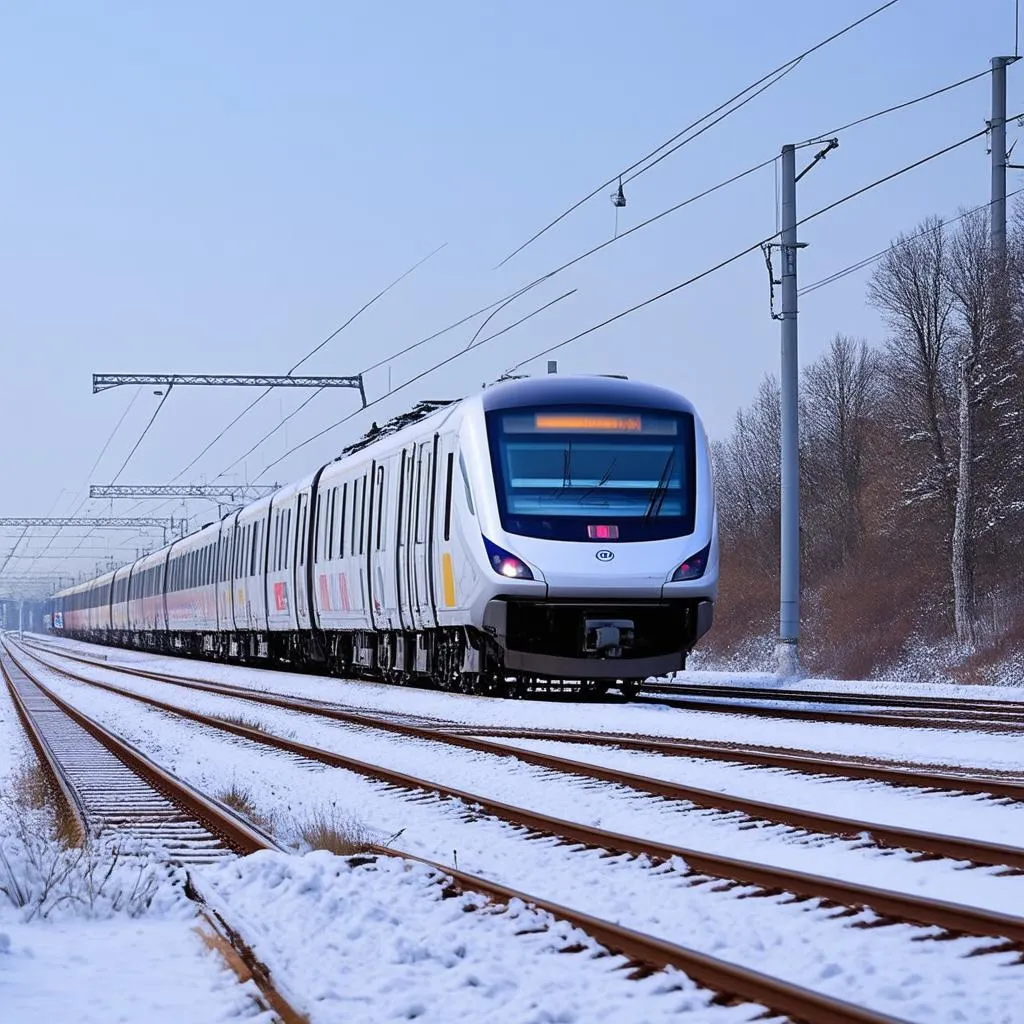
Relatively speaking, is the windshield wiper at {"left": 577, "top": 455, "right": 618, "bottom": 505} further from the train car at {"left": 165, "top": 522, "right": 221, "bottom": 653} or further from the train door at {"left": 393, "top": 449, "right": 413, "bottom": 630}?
the train car at {"left": 165, "top": 522, "right": 221, "bottom": 653}

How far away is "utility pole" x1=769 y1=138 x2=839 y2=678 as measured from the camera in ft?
73.5

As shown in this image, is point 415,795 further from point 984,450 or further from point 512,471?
Answer: point 984,450

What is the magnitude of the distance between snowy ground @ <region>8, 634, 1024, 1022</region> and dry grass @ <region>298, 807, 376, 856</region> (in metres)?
0.18

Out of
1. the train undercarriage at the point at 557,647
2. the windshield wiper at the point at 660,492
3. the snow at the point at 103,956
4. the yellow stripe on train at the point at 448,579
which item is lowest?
the snow at the point at 103,956

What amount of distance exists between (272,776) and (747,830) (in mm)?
4840

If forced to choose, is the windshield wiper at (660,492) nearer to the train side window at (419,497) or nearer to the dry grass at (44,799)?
the train side window at (419,497)

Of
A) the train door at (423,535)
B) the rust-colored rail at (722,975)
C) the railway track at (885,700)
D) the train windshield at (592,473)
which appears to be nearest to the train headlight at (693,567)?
the train windshield at (592,473)

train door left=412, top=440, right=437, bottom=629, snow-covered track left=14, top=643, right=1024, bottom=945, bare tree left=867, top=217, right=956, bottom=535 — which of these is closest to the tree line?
bare tree left=867, top=217, right=956, bottom=535

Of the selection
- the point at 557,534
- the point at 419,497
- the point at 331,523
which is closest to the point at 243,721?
the point at 419,497

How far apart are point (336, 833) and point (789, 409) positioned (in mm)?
15558

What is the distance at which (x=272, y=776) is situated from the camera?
11.8m

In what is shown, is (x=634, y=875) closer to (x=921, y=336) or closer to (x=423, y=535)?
A: (x=423, y=535)

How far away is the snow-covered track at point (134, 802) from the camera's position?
813cm

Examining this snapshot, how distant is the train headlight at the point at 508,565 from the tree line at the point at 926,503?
48.5 feet
